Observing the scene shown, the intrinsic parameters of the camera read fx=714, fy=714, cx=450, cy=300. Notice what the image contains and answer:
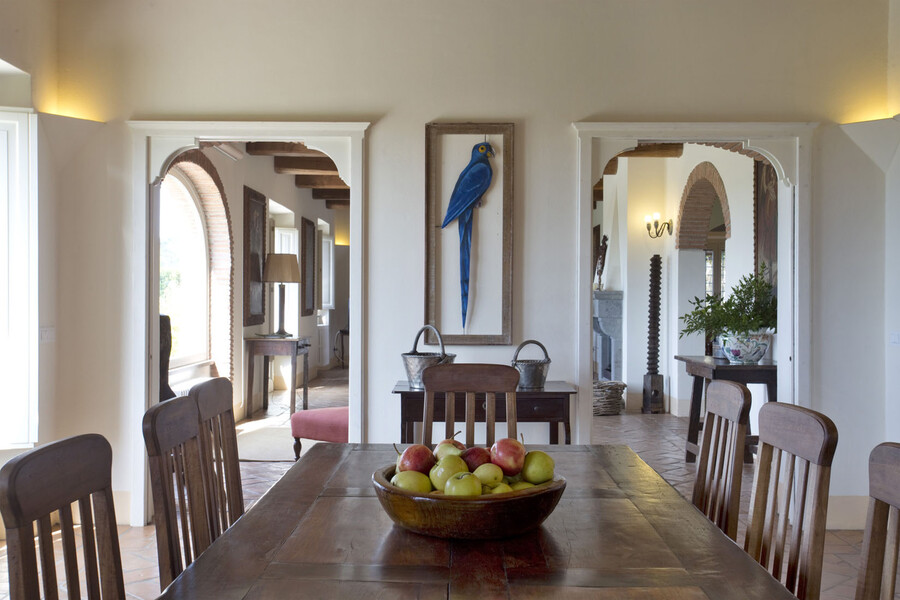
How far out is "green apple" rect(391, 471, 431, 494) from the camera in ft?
5.08

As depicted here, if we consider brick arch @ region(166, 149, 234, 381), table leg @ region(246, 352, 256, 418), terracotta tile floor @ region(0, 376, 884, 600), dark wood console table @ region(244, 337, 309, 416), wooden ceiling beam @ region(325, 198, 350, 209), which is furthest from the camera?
wooden ceiling beam @ region(325, 198, 350, 209)

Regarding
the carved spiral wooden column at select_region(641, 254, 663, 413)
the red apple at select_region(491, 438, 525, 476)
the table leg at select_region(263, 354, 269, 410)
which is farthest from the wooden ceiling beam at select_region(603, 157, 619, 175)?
the red apple at select_region(491, 438, 525, 476)

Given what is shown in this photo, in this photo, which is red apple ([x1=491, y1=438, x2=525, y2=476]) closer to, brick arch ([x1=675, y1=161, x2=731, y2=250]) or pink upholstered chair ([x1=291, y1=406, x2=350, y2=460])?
pink upholstered chair ([x1=291, y1=406, x2=350, y2=460])

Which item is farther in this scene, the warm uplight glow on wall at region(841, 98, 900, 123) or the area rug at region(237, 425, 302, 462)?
the area rug at region(237, 425, 302, 462)

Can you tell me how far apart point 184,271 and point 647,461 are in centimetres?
438

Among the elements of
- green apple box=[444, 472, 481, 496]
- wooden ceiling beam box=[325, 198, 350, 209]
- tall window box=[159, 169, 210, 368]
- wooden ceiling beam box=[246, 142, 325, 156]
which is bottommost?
green apple box=[444, 472, 481, 496]

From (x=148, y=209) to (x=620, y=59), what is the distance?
2.85 m

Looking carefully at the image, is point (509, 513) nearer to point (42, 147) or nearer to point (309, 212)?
point (42, 147)

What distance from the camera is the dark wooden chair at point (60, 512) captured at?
3.62ft

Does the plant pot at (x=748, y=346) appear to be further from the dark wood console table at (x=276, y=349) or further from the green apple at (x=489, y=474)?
the green apple at (x=489, y=474)

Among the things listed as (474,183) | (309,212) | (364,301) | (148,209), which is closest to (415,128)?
(474,183)

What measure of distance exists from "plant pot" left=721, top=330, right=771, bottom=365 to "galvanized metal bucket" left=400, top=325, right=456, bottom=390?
8.13 feet

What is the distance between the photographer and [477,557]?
1465 millimetres

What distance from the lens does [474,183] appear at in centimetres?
406
